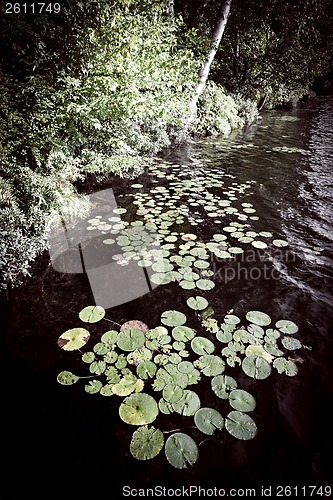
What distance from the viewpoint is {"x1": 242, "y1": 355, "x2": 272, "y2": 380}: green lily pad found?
191 cm

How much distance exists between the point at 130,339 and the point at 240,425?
99 cm

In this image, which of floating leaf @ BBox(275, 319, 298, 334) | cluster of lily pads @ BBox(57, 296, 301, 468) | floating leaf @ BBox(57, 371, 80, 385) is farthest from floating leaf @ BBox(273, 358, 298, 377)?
floating leaf @ BBox(57, 371, 80, 385)

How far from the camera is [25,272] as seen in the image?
2.90 m

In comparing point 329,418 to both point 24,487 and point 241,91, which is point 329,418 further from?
point 241,91

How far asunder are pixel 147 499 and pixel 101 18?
582 cm

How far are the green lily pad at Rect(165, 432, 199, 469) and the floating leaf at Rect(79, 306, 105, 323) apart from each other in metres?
1.17

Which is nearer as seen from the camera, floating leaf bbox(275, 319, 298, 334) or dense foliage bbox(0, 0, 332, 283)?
floating leaf bbox(275, 319, 298, 334)

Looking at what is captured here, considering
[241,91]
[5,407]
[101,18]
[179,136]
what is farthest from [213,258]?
[241,91]

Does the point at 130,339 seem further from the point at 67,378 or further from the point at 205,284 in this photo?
the point at 205,284

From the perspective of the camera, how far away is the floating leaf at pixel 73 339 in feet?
6.91

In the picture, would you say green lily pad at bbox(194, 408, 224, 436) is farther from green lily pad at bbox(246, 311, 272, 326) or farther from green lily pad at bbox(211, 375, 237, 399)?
green lily pad at bbox(246, 311, 272, 326)

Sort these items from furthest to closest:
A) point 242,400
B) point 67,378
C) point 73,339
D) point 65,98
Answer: point 65,98
point 73,339
point 67,378
point 242,400

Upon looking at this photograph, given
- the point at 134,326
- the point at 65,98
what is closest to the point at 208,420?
the point at 134,326

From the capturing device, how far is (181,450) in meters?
1.50
